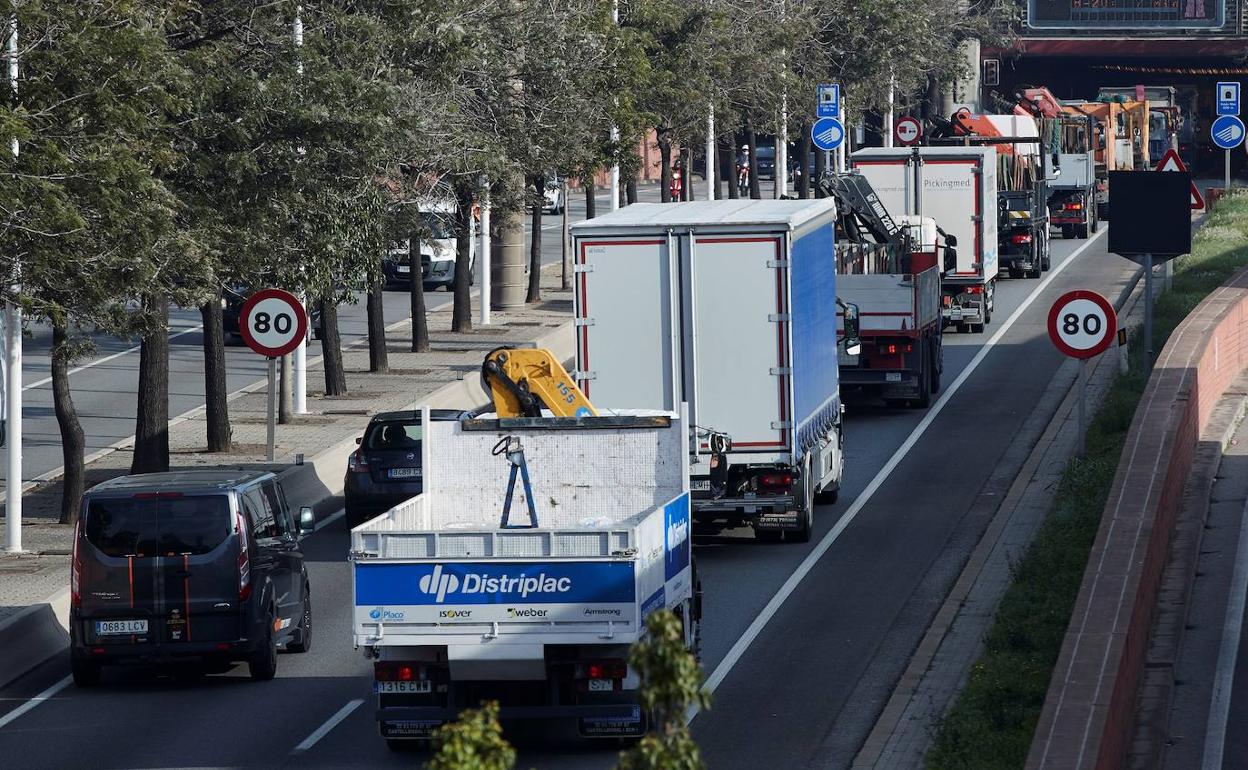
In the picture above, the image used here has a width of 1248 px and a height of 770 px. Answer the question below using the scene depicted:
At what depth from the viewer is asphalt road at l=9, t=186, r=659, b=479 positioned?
29117 mm

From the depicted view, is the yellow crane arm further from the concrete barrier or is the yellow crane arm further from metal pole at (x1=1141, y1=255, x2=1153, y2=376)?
metal pole at (x1=1141, y1=255, x2=1153, y2=376)

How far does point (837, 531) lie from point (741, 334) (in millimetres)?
2895

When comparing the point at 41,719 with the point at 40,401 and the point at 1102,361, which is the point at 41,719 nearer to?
the point at 40,401

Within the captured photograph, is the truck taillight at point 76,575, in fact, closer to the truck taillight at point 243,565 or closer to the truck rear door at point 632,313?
the truck taillight at point 243,565

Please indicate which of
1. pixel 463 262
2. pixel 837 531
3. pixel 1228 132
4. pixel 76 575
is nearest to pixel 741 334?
pixel 837 531

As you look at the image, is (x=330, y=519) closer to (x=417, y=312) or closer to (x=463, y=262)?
(x=417, y=312)

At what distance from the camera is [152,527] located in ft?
50.2

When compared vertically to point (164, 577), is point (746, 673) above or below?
below

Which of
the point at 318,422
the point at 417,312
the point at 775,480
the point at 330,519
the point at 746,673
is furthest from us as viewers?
the point at 417,312

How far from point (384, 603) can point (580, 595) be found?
1.25 m

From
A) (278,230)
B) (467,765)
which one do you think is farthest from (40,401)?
(467,765)

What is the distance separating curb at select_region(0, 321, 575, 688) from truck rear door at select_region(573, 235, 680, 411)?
5.40m

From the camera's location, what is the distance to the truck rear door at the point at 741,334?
19.8 m

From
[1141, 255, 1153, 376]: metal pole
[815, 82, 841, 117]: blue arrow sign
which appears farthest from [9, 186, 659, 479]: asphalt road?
[1141, 255, 1153, 376]: metal pole
